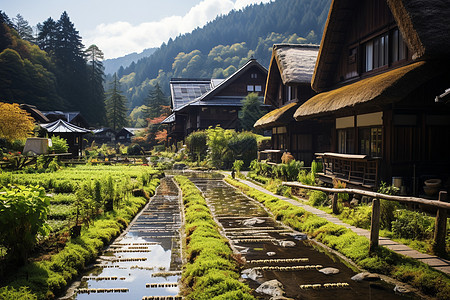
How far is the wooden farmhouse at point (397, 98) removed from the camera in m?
11.5

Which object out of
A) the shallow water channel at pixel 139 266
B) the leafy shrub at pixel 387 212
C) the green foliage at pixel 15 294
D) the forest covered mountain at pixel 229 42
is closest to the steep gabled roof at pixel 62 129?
the shallow water channel at pixel 139 266

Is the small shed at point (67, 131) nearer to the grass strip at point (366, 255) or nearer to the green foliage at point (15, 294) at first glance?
the grass strip at point (366, 255)

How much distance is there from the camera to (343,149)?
690 inches

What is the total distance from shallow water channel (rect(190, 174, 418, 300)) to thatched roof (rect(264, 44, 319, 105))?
11.0 m

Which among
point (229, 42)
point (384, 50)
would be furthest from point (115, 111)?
point (384, 50)

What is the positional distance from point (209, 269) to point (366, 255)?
3556 mm

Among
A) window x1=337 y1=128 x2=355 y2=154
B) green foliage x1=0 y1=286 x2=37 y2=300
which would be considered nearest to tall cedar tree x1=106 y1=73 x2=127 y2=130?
window x1=337 y1=128 x2=355 y2=154

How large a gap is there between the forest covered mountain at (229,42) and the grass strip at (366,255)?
102m

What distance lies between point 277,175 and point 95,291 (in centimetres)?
1499

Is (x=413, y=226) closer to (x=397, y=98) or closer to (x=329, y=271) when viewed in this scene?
(x=329, y=271)

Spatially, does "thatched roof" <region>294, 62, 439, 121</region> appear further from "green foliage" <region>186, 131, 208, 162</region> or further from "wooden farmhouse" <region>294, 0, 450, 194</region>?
"green foliage" <region>186, 131, 208, 162</region>

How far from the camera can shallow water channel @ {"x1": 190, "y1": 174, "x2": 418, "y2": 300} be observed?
6.57 meters

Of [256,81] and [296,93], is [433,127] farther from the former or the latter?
[256,81]

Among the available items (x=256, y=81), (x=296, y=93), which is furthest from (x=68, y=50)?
(x=296, y=93)
